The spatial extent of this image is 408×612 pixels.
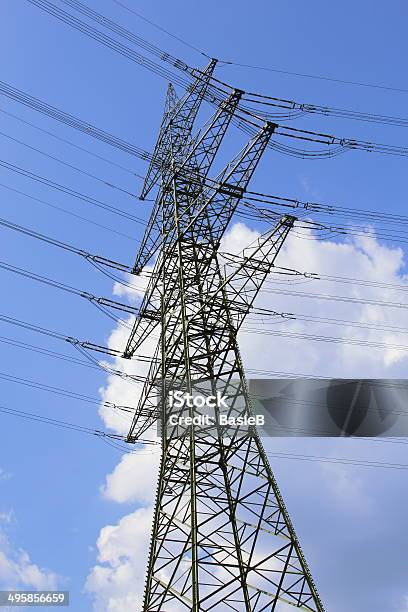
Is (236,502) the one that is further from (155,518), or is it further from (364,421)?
(364,421)

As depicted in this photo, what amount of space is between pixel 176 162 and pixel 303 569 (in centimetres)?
1612

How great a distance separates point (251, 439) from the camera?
49.6 feet

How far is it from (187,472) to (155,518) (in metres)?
1.46

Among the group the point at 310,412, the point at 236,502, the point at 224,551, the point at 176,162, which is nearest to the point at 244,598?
the point at 224,551

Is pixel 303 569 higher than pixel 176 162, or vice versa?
pixel 176 162

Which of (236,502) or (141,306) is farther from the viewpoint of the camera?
(141,306)

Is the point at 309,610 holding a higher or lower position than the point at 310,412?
lower

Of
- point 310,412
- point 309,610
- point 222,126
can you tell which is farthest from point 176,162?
point 309,610

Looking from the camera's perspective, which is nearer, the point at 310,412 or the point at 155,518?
the point at 155,518

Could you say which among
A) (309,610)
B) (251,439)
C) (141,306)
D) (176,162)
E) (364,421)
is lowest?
(309,610)

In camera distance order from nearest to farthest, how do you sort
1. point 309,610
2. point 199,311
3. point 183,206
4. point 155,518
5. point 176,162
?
point 309,610 < point 155,518 < point 199,311 < point 183,206 < point 176,162

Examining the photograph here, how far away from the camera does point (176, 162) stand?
75.0ft

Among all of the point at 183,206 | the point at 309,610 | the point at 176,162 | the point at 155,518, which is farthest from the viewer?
the point at 176,162

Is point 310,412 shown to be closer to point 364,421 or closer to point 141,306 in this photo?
point 364,421
